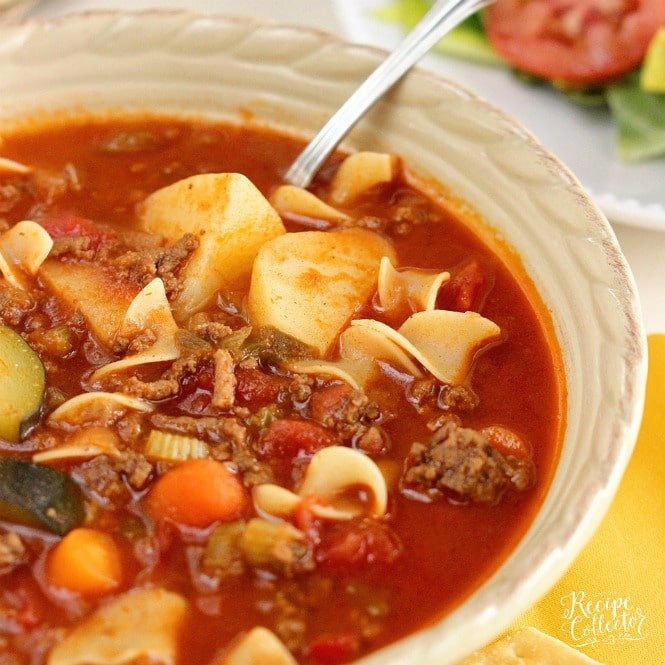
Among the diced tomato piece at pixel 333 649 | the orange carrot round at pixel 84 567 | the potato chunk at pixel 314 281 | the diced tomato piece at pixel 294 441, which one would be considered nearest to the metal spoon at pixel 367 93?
the potato chunk at pixel 314 281

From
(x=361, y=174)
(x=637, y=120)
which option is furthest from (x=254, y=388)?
(x=637, y=120)

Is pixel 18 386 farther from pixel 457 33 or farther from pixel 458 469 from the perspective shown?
pixel 457 33

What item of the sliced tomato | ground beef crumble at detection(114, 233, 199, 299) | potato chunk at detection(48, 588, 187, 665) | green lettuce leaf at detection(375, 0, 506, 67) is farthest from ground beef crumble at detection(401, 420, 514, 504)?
green lettuce leaf at detection(375, 0, 506, 67)

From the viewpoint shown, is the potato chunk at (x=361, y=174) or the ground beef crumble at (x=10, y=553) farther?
the potato chunk at (x=361, y=174)

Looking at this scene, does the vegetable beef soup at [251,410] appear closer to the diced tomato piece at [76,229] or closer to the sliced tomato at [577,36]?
the diced tomato piece at [76,229]

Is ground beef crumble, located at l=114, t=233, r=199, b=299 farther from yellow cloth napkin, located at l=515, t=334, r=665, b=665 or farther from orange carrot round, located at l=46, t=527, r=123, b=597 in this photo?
yellow cloth napkin, located at l=515, t=334, r=665, b=665
